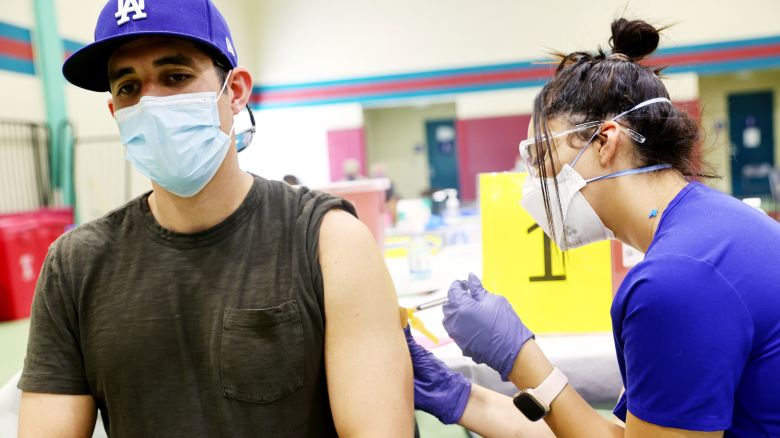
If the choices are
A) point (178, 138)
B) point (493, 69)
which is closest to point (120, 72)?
point (178, 138)

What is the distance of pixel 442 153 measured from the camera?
1159 cm

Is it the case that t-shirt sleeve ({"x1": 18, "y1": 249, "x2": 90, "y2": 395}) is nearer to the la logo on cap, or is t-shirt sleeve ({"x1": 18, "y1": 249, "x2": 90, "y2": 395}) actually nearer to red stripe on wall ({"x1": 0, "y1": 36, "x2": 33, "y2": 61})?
the la logo on cap

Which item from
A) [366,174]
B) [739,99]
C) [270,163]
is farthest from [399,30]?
[739,99]

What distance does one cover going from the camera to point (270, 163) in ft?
30.5

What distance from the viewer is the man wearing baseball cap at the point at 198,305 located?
0.97 m

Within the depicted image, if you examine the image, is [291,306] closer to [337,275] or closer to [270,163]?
[337,275]

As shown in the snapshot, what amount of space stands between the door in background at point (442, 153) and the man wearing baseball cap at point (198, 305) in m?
10.4

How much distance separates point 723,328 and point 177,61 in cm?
101

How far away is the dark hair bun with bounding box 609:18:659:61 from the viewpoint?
1.11 m

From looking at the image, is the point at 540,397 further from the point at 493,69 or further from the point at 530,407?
the point at 493,69

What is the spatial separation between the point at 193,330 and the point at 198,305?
1.8 inches

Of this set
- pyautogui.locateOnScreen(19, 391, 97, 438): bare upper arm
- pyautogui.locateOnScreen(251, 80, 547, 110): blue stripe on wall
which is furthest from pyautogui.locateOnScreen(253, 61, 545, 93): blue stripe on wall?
pyautogui.locateOnScreen(19, 391, 97, 438): bare upper arm

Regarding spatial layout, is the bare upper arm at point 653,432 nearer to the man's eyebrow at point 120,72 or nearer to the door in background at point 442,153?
the man's eyebrow at point 120,72

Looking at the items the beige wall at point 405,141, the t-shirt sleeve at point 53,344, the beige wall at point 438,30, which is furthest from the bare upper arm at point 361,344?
the beige wall at point 405,141
